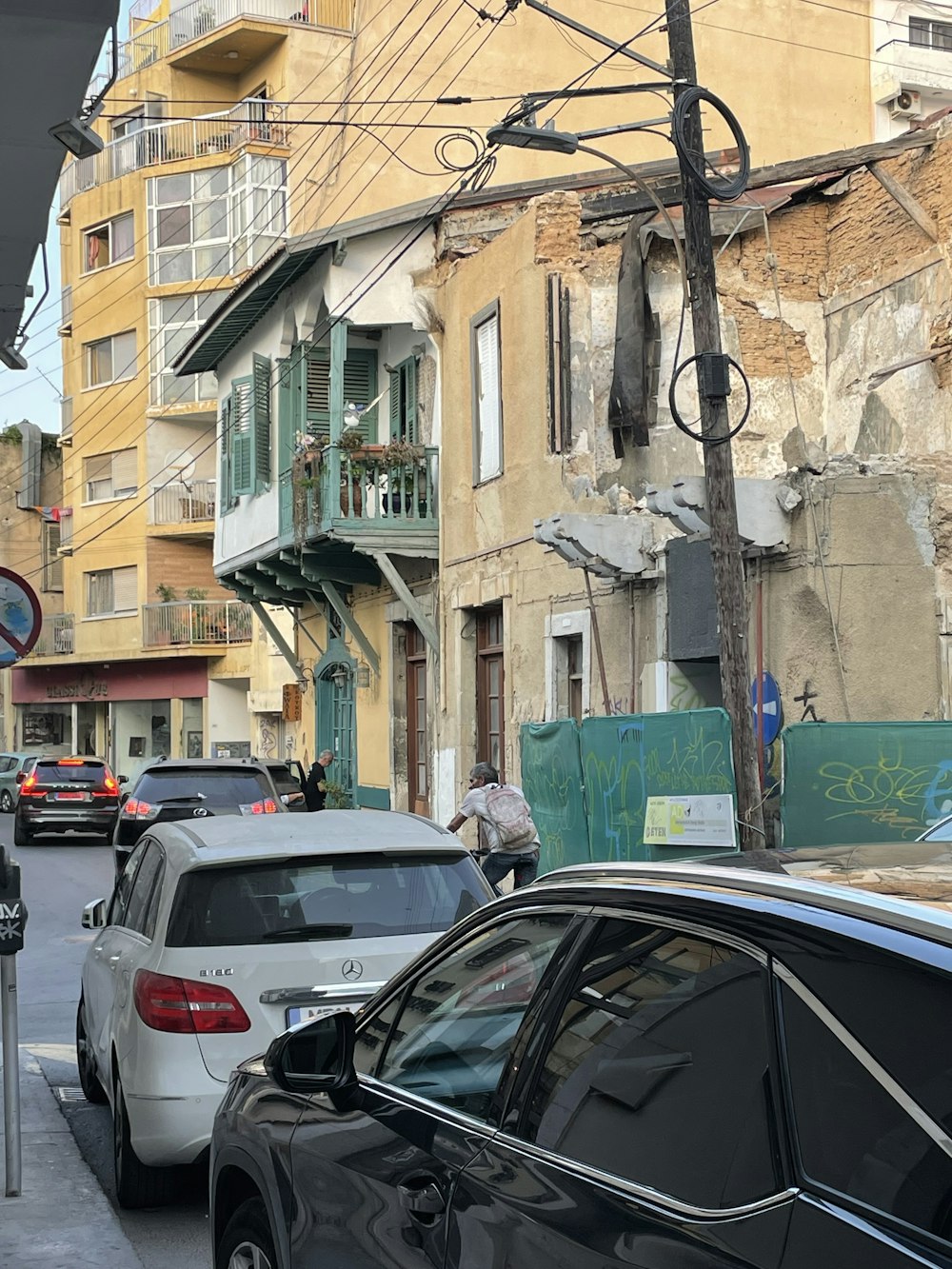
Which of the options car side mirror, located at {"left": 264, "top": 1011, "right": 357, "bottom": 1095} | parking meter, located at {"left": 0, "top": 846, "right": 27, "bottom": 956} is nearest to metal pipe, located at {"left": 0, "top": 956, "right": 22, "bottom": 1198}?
parking meter, located at {"left": 0, "top": 846, "right": 27, "bottom": 956}

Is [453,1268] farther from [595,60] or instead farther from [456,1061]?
[595,60]

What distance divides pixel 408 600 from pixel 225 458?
7944mm

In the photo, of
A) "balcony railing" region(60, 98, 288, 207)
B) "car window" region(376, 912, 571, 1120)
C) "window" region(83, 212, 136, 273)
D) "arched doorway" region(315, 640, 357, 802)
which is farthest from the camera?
"window" region(83, 212, 136, 273)

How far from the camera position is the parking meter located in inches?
264

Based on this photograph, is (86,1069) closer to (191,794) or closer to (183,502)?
(191,794)

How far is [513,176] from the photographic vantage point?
96.3 feet

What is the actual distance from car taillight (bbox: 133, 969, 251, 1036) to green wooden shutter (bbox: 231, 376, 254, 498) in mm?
20720

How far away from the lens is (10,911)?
6750 millimetres

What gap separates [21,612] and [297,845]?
3.31 metres

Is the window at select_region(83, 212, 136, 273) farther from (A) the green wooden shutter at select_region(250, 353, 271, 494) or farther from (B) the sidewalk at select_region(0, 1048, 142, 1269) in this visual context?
(B) the sidewalk at select_region(0, 1048, 142, 1269)

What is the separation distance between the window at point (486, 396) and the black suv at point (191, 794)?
17.8ft

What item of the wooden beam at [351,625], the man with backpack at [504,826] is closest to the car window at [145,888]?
the man with backpack at [504,826]

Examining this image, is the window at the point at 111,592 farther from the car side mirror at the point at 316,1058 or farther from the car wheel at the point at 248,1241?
the car side mirror at the point at 316,1058

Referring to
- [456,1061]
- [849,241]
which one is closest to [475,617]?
[849,241]
